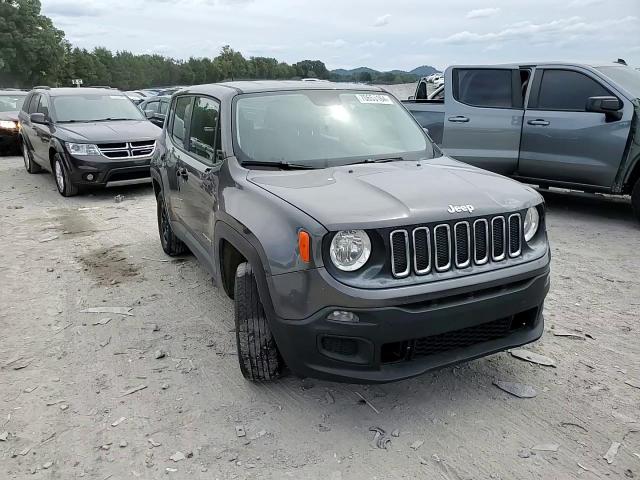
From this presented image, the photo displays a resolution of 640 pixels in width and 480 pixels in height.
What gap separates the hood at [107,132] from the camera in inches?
353

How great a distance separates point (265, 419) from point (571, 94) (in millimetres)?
5838

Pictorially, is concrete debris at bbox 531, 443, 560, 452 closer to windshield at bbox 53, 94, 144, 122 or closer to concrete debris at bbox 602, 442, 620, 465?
concrete debris at bbox 602, 442, 620, 465

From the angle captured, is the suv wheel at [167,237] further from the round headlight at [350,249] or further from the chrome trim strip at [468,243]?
the chrome trim strip at [468,243]

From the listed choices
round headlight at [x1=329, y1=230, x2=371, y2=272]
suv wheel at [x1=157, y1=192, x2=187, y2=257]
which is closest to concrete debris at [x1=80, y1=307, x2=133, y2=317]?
suv wheel at [x1=157, y1=192, x2=187, y2=257]

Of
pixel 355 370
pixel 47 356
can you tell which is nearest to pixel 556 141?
pixel 355 370

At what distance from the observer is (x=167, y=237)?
5812mm

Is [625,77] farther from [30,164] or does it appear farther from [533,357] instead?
[30,164]

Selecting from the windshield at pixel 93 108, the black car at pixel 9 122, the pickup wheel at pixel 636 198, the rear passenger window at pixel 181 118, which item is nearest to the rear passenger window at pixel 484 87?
the pickup wheel at pixel 636 198

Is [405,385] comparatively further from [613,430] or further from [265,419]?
[613,430]

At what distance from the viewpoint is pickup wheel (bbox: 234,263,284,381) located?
122 inches

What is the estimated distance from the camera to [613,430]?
283 cm

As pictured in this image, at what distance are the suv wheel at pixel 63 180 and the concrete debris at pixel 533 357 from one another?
7.79m

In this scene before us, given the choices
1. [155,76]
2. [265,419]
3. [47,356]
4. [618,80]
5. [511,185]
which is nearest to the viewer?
[265,419]

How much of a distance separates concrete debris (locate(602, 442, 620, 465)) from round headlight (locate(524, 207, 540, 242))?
1.15 meters
